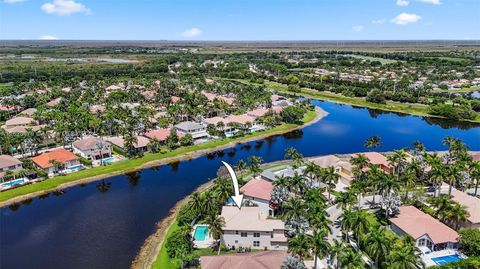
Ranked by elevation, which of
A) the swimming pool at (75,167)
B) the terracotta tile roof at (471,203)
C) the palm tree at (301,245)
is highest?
the palm tree at (301,245)

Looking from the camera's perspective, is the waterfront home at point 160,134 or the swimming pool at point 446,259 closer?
the swimming pool at point 446,259

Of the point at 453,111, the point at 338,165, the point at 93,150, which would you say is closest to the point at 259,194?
the point at 338,165

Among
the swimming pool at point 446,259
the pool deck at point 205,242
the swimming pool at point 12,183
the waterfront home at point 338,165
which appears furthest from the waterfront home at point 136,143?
the swimming pool at point 446,259

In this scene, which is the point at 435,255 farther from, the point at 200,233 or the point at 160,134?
the point at 160,134

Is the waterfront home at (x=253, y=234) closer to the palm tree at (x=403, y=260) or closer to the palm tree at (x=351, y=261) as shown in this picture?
the palm tree at (x=351, y=261)

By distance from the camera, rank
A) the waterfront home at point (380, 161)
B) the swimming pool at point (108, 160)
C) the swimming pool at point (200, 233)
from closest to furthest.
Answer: the swimming pool at point (200, 233)
the waterfront home at point (380, 161)
the swimming pool at point (108, 160)

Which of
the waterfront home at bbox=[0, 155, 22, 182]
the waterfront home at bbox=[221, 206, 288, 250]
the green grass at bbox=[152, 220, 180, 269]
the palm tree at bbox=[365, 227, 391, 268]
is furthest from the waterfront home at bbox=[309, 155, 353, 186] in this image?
the waterfront home at bbox=[0, 155, 22, 182]
